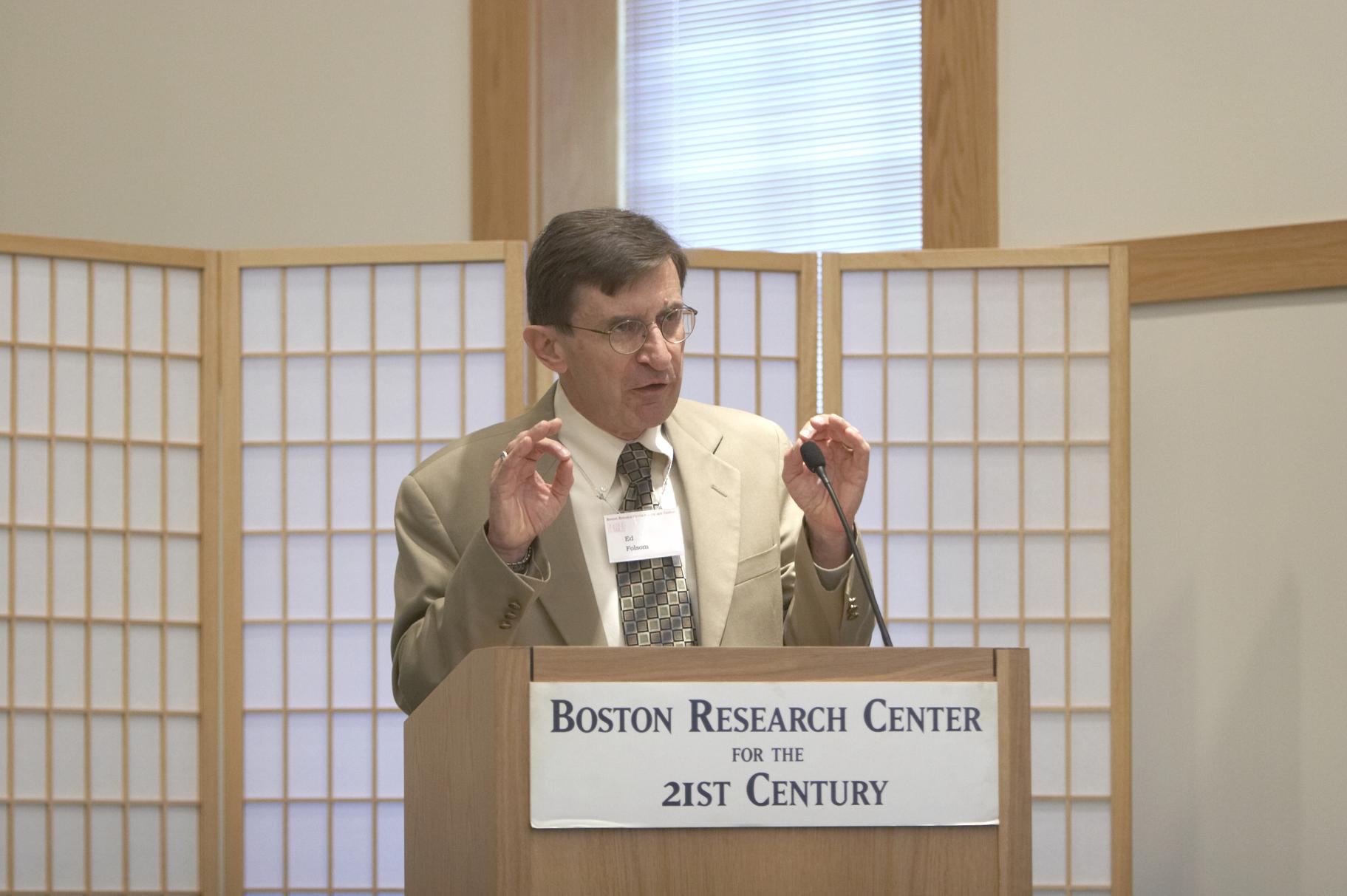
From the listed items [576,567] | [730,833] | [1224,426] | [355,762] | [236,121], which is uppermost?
[236,121]

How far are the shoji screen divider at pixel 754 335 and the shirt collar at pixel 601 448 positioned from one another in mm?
1128

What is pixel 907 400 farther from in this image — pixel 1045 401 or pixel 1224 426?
pixel 1224 426

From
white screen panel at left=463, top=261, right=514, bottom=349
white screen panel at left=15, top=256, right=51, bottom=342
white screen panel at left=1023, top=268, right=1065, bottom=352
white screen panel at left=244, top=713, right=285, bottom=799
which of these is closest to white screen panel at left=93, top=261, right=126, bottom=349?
white screen panel at left=15, top=256, right=51, bottom=342

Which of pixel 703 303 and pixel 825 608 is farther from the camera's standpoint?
pixel 703 303

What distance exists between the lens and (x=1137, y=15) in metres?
3.91

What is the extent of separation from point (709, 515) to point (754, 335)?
52.7 inches

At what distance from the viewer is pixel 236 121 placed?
452 centimetres

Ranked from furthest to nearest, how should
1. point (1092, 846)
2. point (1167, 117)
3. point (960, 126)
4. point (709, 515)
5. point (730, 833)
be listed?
point (960, 126)
point (1167, 117)
point (1092, 846)
point (709, 515)
point (730, 833)

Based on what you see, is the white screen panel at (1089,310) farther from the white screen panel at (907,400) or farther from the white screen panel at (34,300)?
the white screen panel at (34,300)

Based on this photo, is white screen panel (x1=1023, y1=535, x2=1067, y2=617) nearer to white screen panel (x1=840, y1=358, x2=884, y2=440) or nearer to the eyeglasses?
white screen panel (x1=840, y1=358, x2=884, y2=440)

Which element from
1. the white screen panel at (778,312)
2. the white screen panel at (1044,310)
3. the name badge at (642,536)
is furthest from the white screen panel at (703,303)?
the name badge at (642,536)

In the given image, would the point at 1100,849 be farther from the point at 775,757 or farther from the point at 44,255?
the point at 44,255

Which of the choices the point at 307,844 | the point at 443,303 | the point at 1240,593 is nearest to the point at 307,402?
the point at 443,303

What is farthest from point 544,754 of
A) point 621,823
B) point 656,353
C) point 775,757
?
point 656,353
